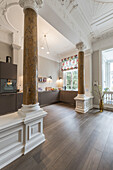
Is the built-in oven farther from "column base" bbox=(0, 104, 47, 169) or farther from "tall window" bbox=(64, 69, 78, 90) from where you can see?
"tall window" bbox=(64, 69, 78, 90)

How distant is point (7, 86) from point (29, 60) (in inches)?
89.0

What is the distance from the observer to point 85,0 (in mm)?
2301

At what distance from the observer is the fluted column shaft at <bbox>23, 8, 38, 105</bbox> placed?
150cm

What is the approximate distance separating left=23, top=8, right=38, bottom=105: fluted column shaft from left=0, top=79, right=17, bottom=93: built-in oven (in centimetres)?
206

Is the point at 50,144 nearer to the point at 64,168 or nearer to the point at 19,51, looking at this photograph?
the point at 64,168

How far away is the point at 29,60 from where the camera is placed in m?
1.50

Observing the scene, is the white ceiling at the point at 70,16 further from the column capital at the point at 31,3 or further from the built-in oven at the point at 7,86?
the built-in oven at the point at 7,86

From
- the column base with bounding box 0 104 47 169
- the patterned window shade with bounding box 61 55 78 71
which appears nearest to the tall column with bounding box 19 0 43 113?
the column base with bounding box 0 104 47 169

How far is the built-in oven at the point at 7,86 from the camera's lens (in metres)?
3.00

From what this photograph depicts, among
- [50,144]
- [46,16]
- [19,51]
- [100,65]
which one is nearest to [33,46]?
[46,16]

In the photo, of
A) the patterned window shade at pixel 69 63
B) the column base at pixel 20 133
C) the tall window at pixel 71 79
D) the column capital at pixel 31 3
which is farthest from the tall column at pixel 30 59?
the tall window at pixel 71 79

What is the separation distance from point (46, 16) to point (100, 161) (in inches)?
127

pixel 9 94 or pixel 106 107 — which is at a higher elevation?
pixel 9 94

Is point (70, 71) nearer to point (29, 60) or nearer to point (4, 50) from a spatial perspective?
point (4, 50)
